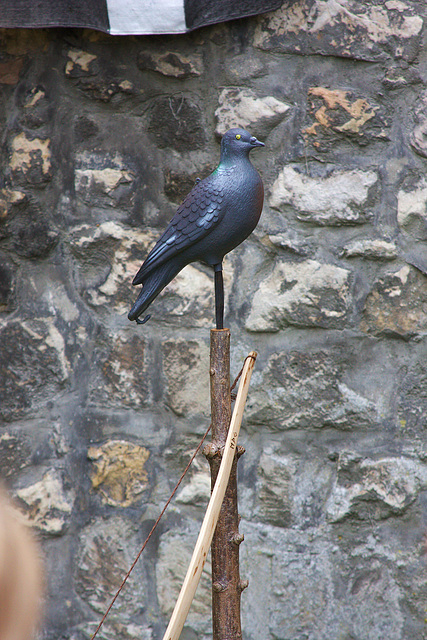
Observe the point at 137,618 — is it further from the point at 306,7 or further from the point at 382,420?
the point at 306,7

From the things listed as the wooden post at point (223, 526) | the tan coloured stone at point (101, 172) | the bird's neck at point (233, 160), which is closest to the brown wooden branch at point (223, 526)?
the wooden post at point (223, 526)

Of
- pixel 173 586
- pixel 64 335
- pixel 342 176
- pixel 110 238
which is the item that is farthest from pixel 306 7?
pixel 173 586

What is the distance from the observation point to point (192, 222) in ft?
2.50

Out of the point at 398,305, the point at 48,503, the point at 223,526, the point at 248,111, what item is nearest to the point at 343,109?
the point at 248,111

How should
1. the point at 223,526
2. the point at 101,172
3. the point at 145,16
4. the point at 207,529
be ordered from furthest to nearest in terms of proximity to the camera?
the point at 101,172, the point at 145,16, the point at 223,526, the point at 207,529

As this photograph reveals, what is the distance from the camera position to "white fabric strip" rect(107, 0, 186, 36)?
105 cm

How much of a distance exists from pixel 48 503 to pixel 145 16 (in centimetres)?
99

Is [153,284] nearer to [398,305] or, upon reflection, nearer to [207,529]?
[207,529]

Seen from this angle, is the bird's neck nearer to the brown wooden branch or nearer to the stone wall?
the brown wooden branch

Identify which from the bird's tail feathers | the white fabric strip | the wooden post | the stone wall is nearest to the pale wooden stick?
the wooden post

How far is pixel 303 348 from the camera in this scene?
1162 millimetres

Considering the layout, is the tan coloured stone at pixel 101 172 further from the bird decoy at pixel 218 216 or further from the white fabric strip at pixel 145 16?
the bird decoy at pixel 218 216

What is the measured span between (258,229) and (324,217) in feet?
0.44

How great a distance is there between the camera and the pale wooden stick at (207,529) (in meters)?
0.61
